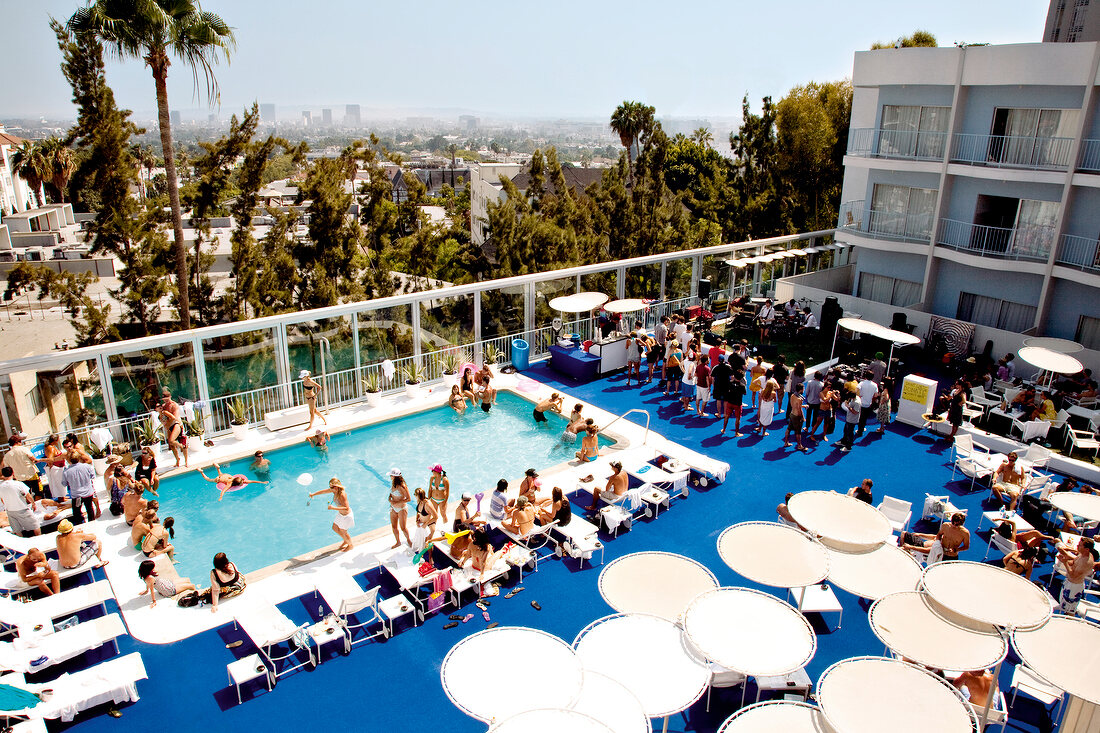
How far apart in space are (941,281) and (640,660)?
2486 centimetres

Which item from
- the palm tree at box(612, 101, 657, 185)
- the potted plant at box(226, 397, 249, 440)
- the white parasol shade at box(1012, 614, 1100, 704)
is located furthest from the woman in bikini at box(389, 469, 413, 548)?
the palm tree at box(612, 101, 657, 185)

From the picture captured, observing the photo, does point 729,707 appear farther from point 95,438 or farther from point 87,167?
point 87,167

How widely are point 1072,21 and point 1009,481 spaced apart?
2227cm

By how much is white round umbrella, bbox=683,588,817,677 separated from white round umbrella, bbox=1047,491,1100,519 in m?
7.52

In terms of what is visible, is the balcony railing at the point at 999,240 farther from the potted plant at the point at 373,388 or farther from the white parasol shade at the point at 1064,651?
the potted plant at the point at 373,388

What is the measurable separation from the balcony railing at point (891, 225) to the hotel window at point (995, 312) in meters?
2.84

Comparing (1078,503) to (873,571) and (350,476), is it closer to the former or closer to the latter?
(873,571)

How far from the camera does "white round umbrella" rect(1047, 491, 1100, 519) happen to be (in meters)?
12.5

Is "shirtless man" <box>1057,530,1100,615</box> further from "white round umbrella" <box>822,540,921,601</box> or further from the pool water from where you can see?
the pool water

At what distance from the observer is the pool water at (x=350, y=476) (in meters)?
13.8

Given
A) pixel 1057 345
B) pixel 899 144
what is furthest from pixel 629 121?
pixel 1057 345

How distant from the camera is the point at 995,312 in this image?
2602 cm

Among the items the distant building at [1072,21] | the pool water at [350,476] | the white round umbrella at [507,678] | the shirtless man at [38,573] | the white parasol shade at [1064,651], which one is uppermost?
the distant building at [1072,21]

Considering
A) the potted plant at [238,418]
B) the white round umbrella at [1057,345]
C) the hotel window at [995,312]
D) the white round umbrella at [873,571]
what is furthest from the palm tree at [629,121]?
the white round umbrella at [873,571]
